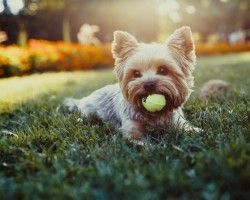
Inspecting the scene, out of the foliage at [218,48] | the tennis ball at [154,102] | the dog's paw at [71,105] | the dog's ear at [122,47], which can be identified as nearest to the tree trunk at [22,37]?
the foliage at [218,48]

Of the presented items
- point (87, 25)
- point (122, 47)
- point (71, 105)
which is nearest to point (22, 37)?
point (87, 25)

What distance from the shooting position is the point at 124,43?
4738 millimetres

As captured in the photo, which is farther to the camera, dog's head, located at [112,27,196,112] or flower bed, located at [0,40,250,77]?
flower bed, located at [0,40,250,77]

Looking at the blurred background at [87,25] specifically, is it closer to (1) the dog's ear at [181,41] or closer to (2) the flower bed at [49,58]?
(2) the flower bed at [49,58]

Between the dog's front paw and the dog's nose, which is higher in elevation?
the dog's nose

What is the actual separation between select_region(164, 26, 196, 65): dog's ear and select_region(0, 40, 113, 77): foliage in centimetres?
1130

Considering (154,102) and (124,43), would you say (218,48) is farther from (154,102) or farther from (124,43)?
(154,102)

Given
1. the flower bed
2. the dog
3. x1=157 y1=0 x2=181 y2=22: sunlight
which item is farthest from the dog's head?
x1=157 y1=0 x2=181 y2=22: sunlight

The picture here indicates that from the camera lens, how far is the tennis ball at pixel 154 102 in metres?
4.27

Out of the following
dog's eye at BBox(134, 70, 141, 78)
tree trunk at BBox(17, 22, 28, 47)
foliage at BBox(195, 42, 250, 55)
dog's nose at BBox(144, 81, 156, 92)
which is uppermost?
dog's eye at BBox(134, 70, 141, 78)

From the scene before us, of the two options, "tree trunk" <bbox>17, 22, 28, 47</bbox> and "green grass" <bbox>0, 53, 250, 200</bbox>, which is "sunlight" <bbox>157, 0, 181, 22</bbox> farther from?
"green grass" <bbox>0, 53, 250, 200</bbox>

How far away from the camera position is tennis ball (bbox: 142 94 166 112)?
4.27 meters

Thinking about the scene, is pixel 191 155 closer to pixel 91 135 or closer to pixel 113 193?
pixel 113 193

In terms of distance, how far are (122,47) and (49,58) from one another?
44.8 ft
